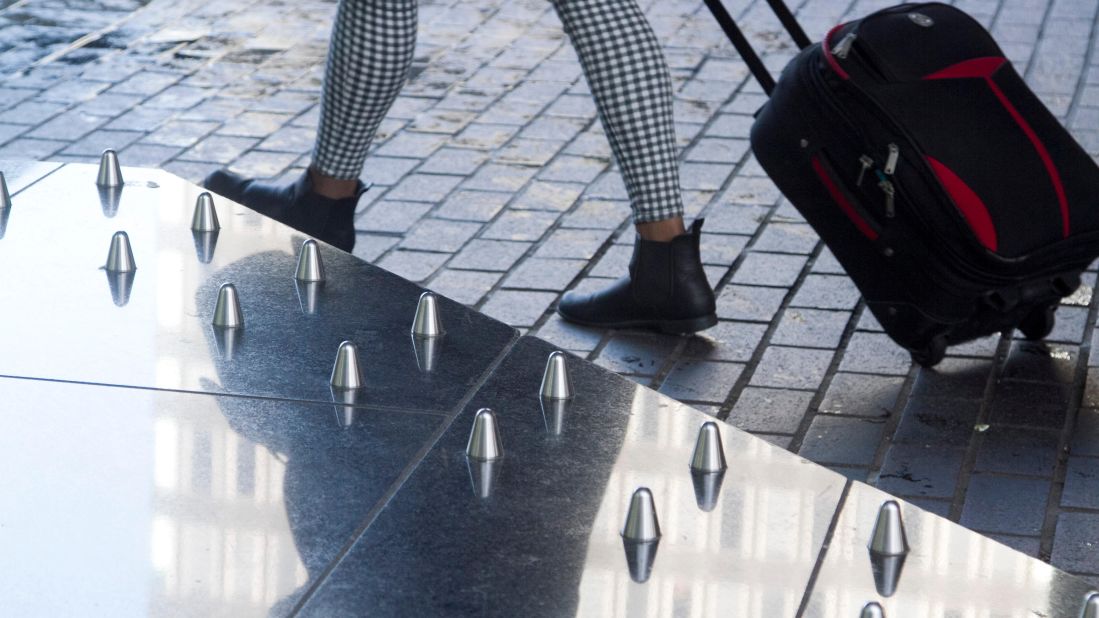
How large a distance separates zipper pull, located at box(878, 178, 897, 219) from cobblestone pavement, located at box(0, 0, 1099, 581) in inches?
16.1

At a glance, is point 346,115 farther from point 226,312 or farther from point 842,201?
point 226,312

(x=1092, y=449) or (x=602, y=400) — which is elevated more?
(x=602, y=400)

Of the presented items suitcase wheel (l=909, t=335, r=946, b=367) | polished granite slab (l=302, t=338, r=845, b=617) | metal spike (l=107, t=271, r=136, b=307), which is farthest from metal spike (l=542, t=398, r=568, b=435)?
suitcase wheel (l=909, t=335, r=946, b=367)

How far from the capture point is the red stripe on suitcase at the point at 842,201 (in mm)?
3104

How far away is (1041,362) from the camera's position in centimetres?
335

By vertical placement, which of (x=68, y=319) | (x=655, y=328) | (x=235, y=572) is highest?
(x=235, y=572)

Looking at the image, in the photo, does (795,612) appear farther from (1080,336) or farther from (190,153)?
(190,153)

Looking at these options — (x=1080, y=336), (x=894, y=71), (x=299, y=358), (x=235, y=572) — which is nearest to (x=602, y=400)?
(x=299, y=358)

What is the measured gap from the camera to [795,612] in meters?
1.56

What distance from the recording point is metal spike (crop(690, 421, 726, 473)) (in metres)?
1.85

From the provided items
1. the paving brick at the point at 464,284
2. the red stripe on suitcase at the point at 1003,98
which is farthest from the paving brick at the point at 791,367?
the paving brick at the point at 464,284

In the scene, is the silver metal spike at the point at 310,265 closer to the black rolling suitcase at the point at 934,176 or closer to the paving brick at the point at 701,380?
the paving brick at the point at 701,380

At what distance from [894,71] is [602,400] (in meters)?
1.31

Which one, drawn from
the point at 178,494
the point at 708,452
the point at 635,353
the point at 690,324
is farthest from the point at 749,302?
the point at 178,494
